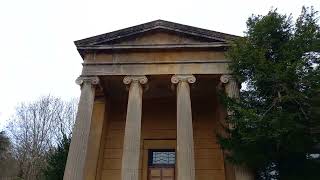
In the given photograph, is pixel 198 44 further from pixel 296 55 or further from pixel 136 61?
pixel 296 55

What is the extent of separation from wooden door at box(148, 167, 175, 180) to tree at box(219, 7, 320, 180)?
4.90m

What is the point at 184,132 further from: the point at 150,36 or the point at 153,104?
the point at 153,104

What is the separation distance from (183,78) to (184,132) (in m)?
2.67

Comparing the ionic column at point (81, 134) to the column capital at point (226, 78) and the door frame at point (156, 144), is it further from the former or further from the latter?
the column capital at point (226, 78)

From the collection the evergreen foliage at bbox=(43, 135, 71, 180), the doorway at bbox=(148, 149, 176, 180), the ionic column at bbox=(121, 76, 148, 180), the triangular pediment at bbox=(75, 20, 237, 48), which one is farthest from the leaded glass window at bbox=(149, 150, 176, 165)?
the triangular pediment at bbox=(75, 20, 237, 48)

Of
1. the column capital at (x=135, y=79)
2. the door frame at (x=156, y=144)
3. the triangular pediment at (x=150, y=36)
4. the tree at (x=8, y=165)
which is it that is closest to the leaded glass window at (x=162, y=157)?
the door frame at (x=156, y=144)

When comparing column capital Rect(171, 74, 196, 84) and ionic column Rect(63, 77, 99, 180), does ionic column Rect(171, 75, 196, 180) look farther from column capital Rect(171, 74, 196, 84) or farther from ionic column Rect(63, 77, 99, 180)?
ionic column Rect(63, 77, 99, 180)

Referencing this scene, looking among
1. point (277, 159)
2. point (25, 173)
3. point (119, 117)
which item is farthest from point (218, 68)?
point (25, 173)

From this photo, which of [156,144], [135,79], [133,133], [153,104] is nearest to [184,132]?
[133,133]

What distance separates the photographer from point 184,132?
13.6m

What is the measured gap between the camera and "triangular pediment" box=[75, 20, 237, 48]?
15719 millimetres

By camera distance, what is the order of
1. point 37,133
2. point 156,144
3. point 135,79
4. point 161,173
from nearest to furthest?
1. point 135,79
2. point 161,173
3. point 156,144
4. point 37,133

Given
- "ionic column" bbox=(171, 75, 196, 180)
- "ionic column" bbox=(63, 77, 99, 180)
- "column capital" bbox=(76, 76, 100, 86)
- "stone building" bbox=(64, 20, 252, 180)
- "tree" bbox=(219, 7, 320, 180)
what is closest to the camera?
"tree" bbox=(219, 7, 320, 180)

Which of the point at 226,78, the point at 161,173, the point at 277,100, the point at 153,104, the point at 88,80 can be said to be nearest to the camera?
the point at 277,100
